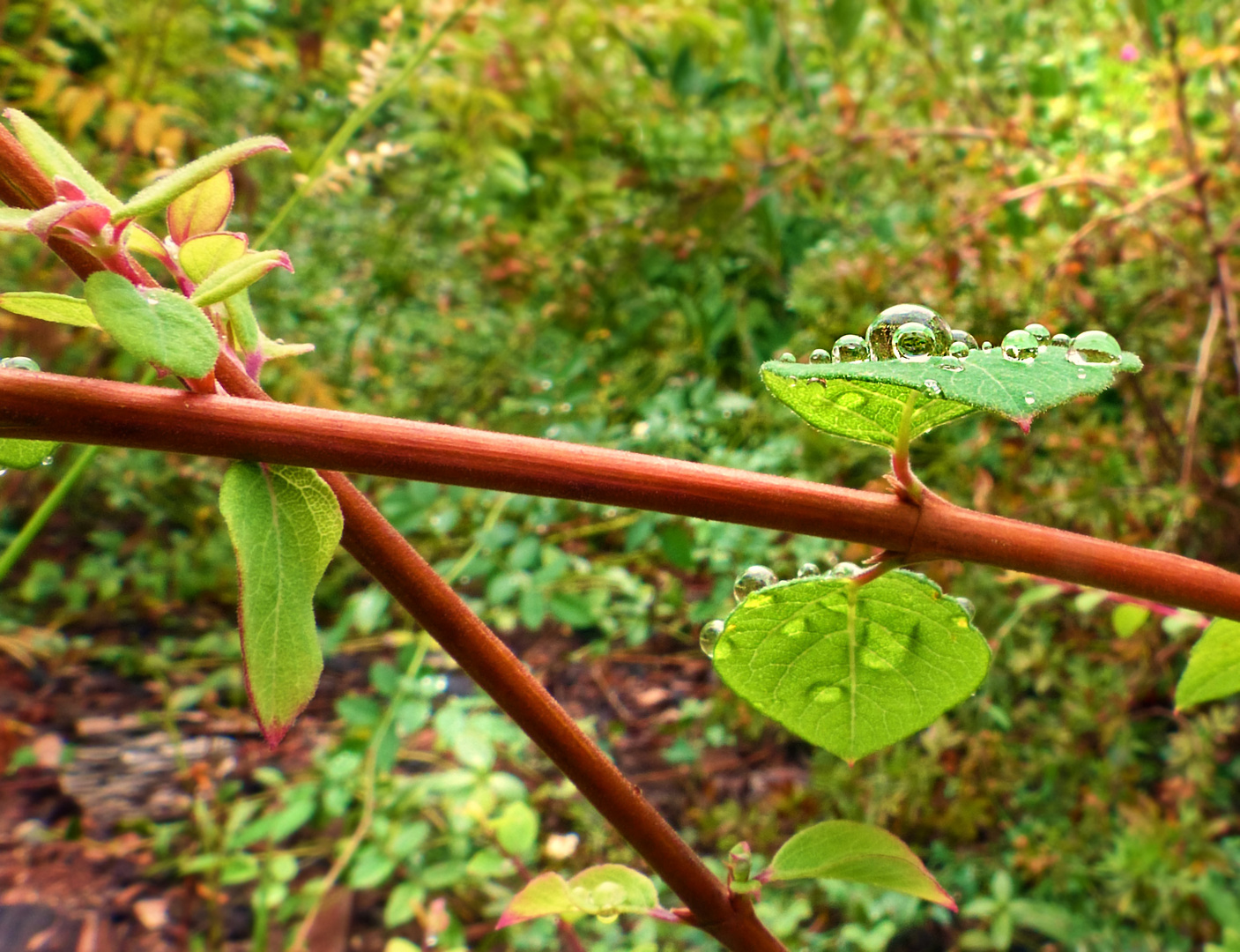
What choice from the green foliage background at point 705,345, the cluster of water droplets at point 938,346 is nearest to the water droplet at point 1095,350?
the cluster of water droplets at point 938,346

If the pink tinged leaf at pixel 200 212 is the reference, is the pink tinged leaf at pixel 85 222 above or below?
above

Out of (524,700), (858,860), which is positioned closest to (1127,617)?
(858,860)

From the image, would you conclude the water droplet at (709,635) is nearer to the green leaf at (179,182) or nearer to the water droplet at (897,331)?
the water droplet at (897,331)

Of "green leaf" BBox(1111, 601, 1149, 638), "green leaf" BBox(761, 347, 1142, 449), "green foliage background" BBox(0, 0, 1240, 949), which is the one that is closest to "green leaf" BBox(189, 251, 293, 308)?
"green leaf" BBox(761, 347, 1142, 449)

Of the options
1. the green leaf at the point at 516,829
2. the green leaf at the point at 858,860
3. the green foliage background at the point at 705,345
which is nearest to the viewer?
the green leaf at the point at 858,860

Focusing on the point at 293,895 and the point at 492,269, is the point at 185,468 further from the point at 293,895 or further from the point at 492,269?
the point at 293,895

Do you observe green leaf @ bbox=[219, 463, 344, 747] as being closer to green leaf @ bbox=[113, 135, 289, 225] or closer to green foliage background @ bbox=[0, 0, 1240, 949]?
green leaf @ bbox=[113, 135, 289, 225]
